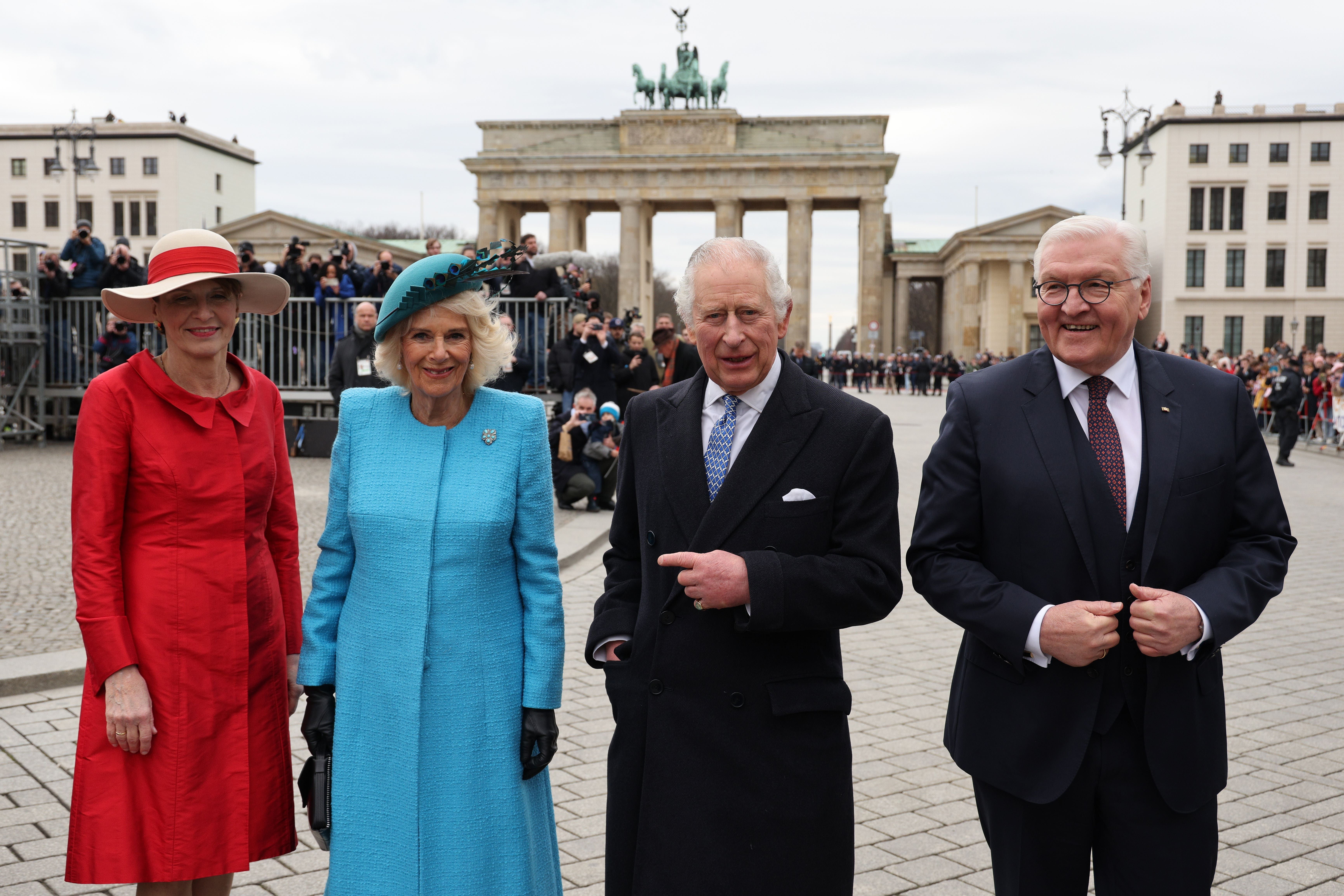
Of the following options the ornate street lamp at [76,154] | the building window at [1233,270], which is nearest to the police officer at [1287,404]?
the ornate street lamp at [76,154]

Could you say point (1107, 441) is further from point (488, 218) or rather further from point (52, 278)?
point (488, 218)

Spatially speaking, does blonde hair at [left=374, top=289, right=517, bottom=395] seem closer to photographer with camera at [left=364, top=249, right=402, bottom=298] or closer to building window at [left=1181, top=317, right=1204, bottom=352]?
photographer with camera at [left=364, top=249, right=402, bottom=298]

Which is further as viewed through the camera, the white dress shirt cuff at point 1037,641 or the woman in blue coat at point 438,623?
the woman in blue coat at point 438,623

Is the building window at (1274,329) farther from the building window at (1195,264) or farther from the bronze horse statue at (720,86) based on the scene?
the bronze horse statue at (720,86)

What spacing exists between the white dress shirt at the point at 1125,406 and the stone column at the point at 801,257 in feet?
210

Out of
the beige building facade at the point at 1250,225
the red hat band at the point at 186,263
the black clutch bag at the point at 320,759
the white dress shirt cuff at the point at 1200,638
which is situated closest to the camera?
the white dress shirt cuff at the point at 1200,638

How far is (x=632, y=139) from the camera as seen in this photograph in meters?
68.4

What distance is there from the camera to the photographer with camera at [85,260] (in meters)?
18.1

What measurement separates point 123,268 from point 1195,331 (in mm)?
63085

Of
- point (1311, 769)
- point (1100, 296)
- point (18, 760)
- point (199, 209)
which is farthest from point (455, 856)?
point (199, 209)

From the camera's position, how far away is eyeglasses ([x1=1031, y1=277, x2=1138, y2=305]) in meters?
2.85

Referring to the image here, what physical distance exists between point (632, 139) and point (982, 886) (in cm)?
6719

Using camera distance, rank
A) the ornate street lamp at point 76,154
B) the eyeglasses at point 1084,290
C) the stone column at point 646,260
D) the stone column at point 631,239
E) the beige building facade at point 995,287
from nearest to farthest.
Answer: the eyeglasses at point 1084,290
the ornate street lamp at point 76,154
the stone column at point 646,260
the stone column at point 631,239
the beige building facade at point 995,287

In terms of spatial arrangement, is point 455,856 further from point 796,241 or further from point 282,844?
point 796,241
